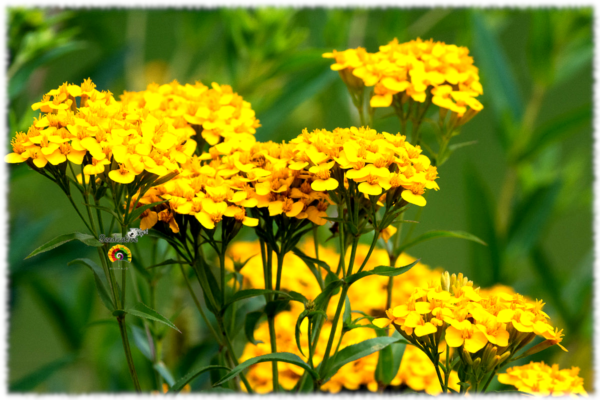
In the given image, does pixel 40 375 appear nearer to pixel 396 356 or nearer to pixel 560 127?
pixel 396 356

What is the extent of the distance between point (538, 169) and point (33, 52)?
1.44 metres

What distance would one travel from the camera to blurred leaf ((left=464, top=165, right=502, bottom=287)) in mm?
1468

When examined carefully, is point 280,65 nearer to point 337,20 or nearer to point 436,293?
point 337,20

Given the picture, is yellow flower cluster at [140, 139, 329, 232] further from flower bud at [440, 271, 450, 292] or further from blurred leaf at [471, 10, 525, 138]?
blurred leaf at [471, 10, 525, 138]

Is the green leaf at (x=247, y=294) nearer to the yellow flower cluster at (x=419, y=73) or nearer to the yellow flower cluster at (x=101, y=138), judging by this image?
the yellow flower cluster at (x=101, y=138)

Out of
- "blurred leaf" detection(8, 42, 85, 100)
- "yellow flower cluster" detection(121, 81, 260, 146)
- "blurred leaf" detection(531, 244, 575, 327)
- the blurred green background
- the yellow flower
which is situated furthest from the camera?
"blurred leaf" detection(531, 244, 575, 327)

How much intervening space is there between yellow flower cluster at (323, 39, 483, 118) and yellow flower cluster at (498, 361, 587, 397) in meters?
0.31

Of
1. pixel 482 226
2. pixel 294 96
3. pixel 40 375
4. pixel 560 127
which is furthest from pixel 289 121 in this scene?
pixel 40 375

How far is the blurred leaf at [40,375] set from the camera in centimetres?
115

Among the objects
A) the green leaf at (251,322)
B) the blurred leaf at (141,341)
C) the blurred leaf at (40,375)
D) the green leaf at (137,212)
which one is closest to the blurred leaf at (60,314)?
the blurred leaf at (40,375)

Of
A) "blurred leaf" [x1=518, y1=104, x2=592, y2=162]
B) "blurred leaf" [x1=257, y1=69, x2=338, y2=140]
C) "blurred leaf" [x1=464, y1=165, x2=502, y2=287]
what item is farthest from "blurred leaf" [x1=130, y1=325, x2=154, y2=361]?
"blurred leaf" [x1=518, y1=104, x2=592, y2=162]

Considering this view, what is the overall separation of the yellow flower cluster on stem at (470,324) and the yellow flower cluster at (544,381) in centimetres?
6

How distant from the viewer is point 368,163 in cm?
63

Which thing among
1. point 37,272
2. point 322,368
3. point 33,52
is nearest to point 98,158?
point 322,368
